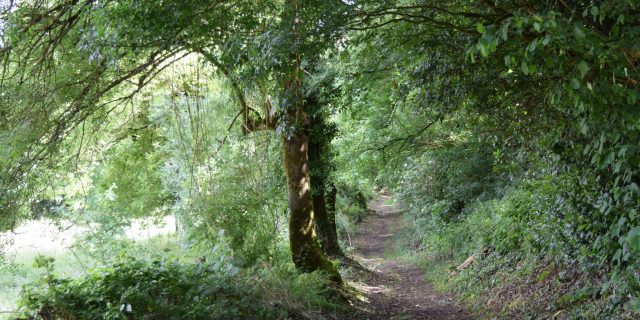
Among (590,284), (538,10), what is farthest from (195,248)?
(538,10)

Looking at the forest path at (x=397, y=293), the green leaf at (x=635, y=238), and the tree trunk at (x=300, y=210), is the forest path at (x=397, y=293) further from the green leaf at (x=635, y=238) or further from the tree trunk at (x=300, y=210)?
the green leaf at (x=635, y=238)

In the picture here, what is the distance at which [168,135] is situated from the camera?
31.7ft

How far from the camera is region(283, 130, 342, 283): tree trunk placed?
9.63 meters

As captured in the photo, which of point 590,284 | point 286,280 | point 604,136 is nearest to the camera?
point 604,136

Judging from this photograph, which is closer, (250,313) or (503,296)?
(250,313)

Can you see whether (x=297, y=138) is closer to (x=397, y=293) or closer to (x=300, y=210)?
(x=300, y=210)

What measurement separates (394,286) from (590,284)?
283 inches

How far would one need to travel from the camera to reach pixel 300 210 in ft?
31.7

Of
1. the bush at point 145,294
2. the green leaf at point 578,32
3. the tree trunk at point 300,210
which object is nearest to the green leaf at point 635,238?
the green leaf at point 578,32

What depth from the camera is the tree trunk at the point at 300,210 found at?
9633mm

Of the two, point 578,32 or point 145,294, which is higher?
point 578,32

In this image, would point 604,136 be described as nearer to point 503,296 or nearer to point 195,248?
point 503,296

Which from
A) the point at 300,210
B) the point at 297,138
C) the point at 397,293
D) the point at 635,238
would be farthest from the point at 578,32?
the point at 397,293

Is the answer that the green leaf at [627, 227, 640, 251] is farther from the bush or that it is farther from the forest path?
the forest path
